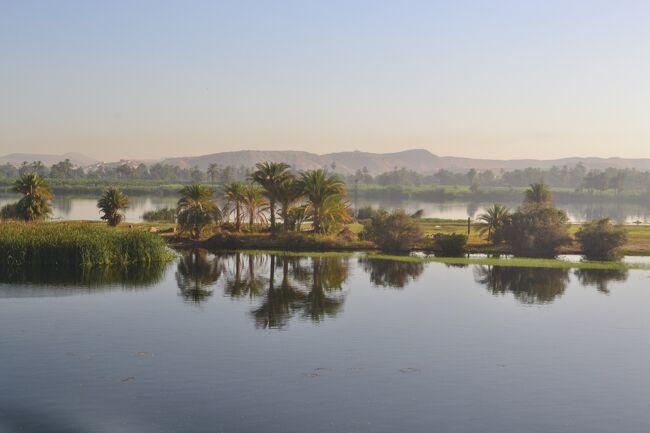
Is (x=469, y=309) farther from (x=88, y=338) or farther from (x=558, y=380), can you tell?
(x=88, y=338)

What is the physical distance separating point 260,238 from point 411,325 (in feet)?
114

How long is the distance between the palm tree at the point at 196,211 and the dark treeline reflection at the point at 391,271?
1579 cm

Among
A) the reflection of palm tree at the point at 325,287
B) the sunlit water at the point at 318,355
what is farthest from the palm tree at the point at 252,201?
the sunlit water at the point at 318,355

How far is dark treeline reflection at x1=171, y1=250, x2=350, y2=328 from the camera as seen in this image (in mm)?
39094

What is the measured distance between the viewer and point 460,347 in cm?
3197

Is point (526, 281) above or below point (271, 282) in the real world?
above

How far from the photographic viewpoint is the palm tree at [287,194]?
72.4 m

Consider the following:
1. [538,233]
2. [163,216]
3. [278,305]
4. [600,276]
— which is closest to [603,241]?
[538,233]

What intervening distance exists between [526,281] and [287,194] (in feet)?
93.5

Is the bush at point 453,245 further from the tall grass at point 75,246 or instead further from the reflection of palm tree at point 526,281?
the tall grass at point 75,246

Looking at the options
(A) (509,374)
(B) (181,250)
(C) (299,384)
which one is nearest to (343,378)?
(C) (299,384)

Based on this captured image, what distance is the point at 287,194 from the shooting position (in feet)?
238

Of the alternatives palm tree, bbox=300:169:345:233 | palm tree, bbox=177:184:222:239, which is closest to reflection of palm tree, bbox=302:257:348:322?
palm tree, bbox=300:169:345:233

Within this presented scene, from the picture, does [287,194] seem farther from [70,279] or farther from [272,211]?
[70,279]
